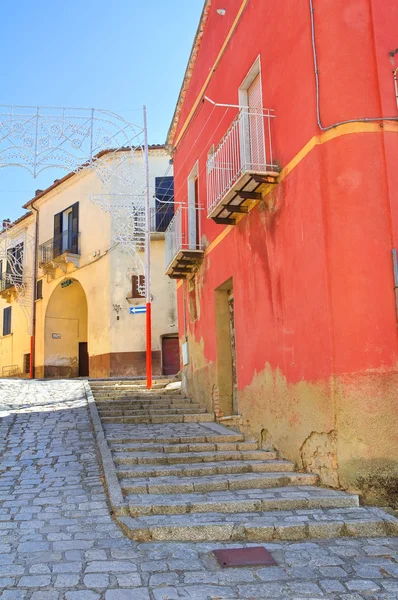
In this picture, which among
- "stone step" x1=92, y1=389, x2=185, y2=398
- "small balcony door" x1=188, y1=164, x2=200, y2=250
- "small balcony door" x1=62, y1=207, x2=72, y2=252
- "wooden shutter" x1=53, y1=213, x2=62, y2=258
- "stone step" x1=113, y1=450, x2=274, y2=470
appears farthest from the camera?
"wooden shutter" x1=53, y1=213, x2=62, y2=258

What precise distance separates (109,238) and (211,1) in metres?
11.4

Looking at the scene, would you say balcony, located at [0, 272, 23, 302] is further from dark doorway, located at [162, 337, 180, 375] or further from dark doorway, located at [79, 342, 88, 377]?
dark doorway, located at [162, 337, 180, 375]

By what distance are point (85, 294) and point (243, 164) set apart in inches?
699

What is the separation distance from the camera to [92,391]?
563 inches

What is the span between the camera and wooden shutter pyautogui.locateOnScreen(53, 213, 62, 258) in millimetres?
24281

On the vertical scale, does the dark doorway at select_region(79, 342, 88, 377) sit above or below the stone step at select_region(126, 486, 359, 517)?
above

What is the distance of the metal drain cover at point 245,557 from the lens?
479cm

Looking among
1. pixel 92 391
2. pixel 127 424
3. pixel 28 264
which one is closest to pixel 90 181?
pixel 28 264

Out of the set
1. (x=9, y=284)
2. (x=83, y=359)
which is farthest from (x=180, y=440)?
(x=9, y=284)

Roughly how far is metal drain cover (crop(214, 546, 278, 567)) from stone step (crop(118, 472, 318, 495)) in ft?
5.40

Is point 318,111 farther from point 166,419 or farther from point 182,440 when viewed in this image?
point 166,419

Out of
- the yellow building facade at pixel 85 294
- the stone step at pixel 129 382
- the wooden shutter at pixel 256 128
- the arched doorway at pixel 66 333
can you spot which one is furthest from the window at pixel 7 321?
the wooden shutter at pixel 256 128

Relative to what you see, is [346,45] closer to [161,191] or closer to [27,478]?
[27,478]

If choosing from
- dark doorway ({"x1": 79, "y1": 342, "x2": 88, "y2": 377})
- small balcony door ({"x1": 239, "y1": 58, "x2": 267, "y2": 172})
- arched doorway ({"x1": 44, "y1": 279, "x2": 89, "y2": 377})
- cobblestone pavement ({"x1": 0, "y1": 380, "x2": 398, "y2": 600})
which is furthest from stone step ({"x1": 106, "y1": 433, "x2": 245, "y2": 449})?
dark doorway ({"x1": 79, "y1": 342, "x2": 88, "y2": 377})
